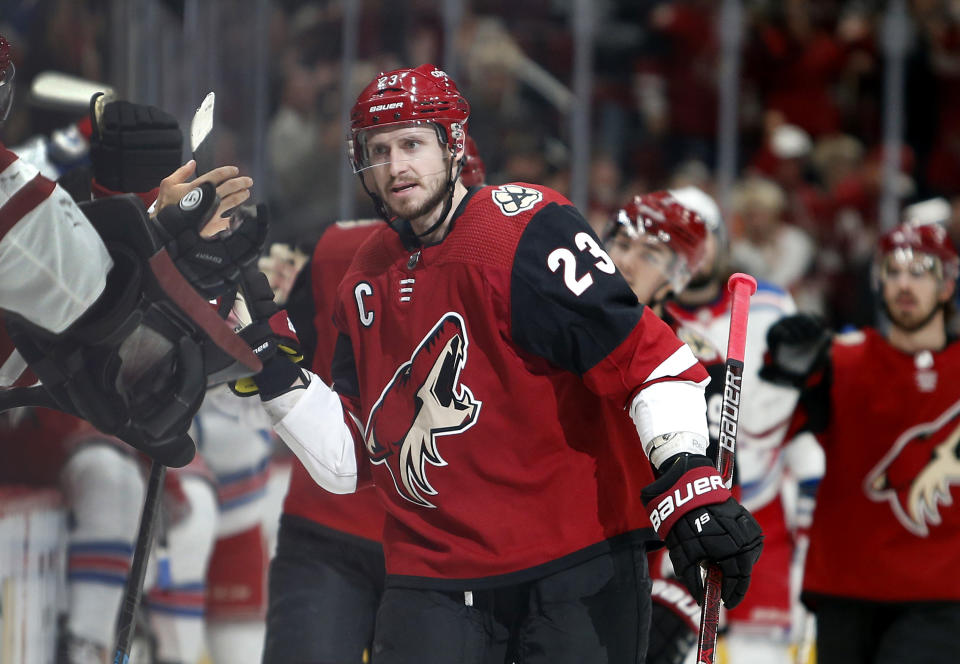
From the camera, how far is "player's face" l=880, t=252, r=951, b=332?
11.3ft

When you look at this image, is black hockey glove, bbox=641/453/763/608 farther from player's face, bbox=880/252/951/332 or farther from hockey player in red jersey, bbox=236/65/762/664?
player's face, bbox=880/252/951/332

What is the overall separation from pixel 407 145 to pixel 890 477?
1668 mm

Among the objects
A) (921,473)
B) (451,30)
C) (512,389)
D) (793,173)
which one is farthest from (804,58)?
(512,389)

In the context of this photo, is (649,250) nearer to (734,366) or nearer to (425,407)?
(734,366)

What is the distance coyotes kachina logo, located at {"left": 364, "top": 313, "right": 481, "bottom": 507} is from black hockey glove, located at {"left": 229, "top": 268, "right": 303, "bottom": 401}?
19 centimetres

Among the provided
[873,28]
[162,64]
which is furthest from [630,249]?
[873,28]

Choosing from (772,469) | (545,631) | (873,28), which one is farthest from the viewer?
(873,28)

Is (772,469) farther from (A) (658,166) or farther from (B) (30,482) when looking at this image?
(A) (658,166)

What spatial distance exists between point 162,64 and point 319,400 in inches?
34.8

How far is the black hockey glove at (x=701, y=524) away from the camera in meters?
2.15

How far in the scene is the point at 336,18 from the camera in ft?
13.0

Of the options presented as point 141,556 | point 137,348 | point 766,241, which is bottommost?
point 141,556

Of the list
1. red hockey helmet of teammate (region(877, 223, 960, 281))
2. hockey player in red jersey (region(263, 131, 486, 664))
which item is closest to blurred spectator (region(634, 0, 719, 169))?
red hockey helmet of teammate (region(877, 223, 960, 281))

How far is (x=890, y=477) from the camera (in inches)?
134
